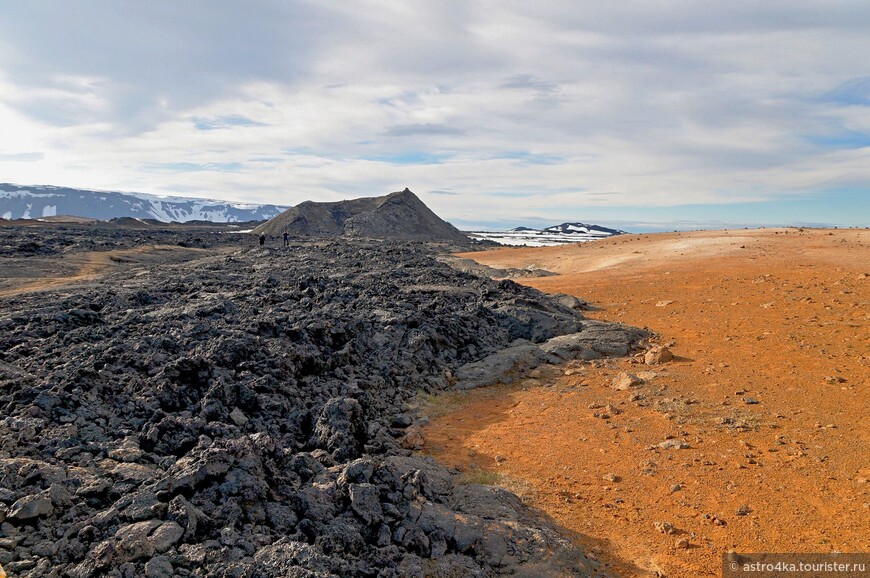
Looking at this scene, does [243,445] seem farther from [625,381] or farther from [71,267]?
[71,267]

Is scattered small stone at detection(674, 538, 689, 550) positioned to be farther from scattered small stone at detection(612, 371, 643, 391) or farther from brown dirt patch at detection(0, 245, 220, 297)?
brown dirt patch at detection(0, 245, 220, 297)

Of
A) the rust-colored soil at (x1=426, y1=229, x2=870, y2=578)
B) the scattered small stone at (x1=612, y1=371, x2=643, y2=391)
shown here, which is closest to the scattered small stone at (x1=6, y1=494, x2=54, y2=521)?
the rust-colored soil at (x1=426, y1=229, x2=870, y2=578)

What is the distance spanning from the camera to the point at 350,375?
30.9 feet

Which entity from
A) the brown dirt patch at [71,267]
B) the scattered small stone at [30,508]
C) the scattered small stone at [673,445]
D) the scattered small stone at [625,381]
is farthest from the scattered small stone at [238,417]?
the brown dirt patch at [71,267]

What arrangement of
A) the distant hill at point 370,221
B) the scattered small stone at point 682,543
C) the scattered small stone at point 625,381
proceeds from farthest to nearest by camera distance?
the distant hill at point 370,221 < the scattered small stone at point 625,381 < the scattered small stone at point 682,543

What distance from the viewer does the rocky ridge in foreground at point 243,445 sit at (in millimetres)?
4008

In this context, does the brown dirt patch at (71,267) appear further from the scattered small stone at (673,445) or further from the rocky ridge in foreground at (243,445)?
the scattered small stone at (673,445)

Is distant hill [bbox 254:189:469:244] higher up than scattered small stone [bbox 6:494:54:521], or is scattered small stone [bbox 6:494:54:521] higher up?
distant hill [bbox 254:189:469:244]

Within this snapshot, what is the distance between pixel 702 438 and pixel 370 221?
200 ft

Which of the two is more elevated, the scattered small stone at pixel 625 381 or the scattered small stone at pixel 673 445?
the scattered small stone at pixel 625 381

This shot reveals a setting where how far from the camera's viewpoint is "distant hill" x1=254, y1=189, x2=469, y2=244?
64600 millimetres

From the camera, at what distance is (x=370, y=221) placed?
66250mm

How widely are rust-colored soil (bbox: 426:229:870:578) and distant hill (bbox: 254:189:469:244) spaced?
50.1 metres

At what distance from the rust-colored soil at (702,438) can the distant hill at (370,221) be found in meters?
50.1
